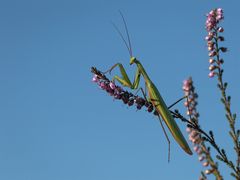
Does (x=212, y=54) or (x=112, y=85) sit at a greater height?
(x=212, y=54)

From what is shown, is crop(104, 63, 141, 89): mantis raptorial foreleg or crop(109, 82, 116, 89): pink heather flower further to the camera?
crop(104, 63, 141, 89): mantis raptorial foreleg

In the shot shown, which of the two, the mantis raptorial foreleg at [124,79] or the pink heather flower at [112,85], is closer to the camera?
the pink heather flower at [112,85]

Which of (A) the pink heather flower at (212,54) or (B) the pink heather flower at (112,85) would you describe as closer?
(B) the pink heather flower at (112,85)

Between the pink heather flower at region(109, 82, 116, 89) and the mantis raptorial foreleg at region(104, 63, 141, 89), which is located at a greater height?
the mantis raptorial foreleg at region(104, 63, 141, 89)

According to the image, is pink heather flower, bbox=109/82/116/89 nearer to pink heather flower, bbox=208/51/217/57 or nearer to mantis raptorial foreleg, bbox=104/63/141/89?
mantis raptorial foreleg, bbox=104/63/141/89

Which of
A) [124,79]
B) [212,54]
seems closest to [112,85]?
[124,79]

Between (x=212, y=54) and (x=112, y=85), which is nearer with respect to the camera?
(x=112, y=85)

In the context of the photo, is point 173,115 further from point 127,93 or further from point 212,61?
point 212,61

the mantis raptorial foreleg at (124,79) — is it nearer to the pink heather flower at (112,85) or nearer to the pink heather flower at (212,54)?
the pink heather flower at (112,85)

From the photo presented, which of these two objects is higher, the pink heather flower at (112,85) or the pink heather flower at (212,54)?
the pink heather flower at (212,54)

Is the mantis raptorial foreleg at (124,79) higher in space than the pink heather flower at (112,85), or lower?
higher

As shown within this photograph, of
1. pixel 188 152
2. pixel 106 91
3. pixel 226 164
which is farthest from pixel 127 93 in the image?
pixel 226 164

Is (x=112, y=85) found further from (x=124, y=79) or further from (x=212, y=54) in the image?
(x=212, y=54)
